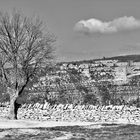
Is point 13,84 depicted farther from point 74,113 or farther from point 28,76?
point 74,113

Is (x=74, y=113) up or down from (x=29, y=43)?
down

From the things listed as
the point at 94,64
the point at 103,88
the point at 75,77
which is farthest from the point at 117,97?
the point at 94,64

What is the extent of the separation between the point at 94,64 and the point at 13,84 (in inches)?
1795

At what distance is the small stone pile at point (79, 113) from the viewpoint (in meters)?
35.8

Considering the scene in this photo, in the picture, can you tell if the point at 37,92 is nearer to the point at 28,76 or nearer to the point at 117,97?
the point at 117,97

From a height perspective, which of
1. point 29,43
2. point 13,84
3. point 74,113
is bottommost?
point 74,113

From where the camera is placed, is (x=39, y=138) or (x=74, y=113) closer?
(x=39, y=138)

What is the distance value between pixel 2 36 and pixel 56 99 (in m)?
18.6

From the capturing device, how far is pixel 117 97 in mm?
48906

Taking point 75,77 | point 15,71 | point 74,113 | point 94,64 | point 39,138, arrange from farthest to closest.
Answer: point 94,64, point 75,77, point 74,113, point 15,71, point 39,138

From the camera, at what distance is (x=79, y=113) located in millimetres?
39062

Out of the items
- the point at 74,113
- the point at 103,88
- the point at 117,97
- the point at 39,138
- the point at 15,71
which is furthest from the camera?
the point at 103,88

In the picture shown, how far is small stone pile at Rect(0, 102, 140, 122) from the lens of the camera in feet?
118

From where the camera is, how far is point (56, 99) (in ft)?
162
